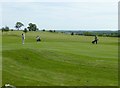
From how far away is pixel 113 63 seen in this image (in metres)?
26.8

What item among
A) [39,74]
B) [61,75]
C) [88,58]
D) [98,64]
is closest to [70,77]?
[61,75]

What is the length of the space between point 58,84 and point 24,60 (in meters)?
9.59

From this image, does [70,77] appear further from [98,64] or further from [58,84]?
[98,64]

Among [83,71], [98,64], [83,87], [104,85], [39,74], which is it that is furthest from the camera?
[98,64]

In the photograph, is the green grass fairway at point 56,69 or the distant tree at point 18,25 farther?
the distant tree at point 18,25

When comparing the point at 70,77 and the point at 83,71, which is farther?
the point at 83,71

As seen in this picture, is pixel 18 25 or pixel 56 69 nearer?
pixel 56 69

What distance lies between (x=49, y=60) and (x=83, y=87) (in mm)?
10835

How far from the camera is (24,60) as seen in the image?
1073 inches

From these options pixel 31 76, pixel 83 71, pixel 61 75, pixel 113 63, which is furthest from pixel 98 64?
pixel 31 76

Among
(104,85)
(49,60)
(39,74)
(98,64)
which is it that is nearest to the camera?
(104,85)

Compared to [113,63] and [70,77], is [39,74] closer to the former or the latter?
[70,77]

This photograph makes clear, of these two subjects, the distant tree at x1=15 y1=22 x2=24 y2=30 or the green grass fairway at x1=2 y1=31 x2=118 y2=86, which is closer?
the green grass fairway at x1=2 y1=31 x2=118 y2=86

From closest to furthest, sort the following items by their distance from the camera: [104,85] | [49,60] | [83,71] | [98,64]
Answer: [104,85], [83,71], [98,64], [49,60]
